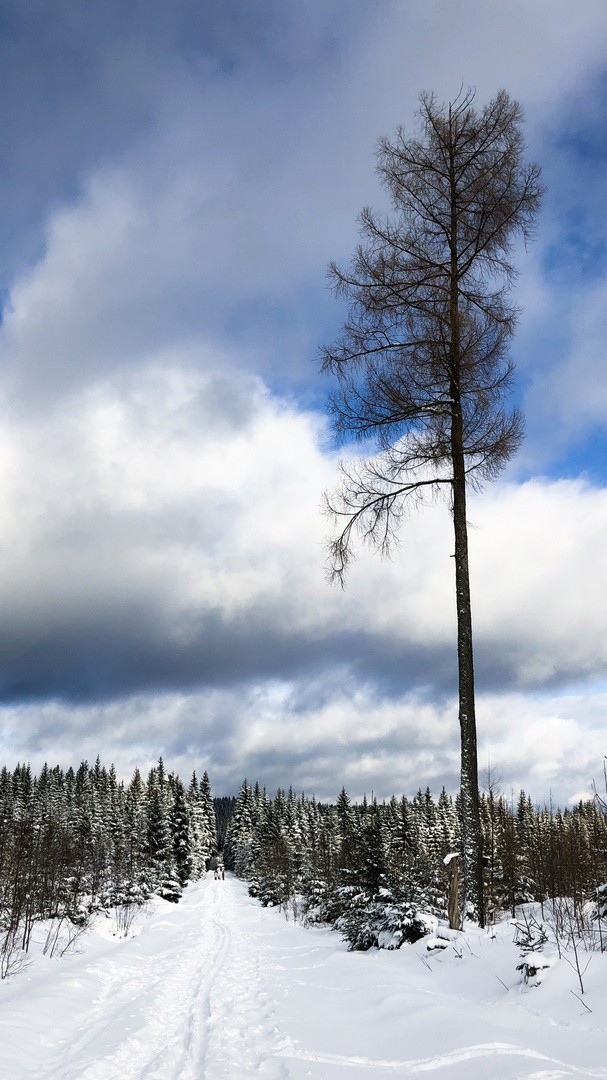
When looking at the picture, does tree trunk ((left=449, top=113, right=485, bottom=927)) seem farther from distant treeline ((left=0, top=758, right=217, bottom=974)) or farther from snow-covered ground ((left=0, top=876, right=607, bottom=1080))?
distant treeline ((left=0, top=758, right=217, bottom=974))

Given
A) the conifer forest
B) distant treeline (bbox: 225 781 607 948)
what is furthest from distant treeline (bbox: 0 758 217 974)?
distant treeline (bbox: 225 781 607 948)

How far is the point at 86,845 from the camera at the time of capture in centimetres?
2805

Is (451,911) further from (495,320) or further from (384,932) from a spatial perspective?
(495,320)

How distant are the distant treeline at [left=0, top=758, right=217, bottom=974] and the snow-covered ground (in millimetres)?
4226

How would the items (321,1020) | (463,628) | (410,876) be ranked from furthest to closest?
(410,876) → (463,628) → (321,1020)

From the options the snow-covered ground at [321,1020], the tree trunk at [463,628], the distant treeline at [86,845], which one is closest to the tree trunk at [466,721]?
the tree trunk at [463,628]

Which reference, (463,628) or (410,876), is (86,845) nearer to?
(410,876)

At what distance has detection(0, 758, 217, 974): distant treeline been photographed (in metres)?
15.1

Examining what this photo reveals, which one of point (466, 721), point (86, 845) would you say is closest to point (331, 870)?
Answer: point (86, 845)

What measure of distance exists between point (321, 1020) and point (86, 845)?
83.1 ft

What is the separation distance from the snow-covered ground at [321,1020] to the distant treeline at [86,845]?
4.23m

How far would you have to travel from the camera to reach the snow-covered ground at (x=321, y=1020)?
175 inches

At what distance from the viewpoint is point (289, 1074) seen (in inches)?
185

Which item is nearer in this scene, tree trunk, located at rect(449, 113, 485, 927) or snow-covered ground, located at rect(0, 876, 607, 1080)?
snow-covered ground, located at rect(0, 876, 607, 1080)
